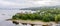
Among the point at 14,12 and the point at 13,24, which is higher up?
the point at 14,12

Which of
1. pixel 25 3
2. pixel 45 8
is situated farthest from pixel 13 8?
pixel 45 8

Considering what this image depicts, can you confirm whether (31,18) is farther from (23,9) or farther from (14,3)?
(14,3)

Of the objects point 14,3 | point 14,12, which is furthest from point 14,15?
point 14,3

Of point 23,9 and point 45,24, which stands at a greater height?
point 23,9

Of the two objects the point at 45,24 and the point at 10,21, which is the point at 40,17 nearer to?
the point at 45,24

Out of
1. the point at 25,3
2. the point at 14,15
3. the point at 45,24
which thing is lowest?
the point at 45,24
